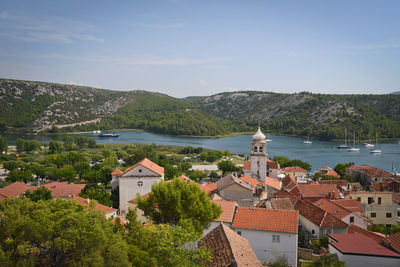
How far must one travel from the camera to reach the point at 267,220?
1396cm

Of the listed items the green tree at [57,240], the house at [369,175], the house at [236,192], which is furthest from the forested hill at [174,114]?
the green tree at [57,240]

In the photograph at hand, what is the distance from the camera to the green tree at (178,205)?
12680 mm

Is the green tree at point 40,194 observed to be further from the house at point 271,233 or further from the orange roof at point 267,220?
the house at point 271,233

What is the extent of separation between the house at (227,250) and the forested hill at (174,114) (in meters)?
107

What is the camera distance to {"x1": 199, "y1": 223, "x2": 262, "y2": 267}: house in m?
8.65

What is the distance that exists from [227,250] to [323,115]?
13500 centimetres

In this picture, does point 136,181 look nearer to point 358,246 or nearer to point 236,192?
point 236,192

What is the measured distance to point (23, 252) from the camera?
6699 mm

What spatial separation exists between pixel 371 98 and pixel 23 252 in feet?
597

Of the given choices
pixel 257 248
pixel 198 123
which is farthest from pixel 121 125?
pixel 257 248

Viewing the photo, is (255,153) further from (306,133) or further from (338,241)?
(306,133)

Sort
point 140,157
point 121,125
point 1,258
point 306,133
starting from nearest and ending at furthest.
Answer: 1. point 1,258
2. point 140,157
3. point 306,133
4. point 121,125

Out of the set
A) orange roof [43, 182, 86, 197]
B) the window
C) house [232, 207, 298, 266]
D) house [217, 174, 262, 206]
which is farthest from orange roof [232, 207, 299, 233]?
orange roof [43, 182, 86, 197]

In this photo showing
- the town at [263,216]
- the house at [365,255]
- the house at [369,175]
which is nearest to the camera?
the town at [263,216]
